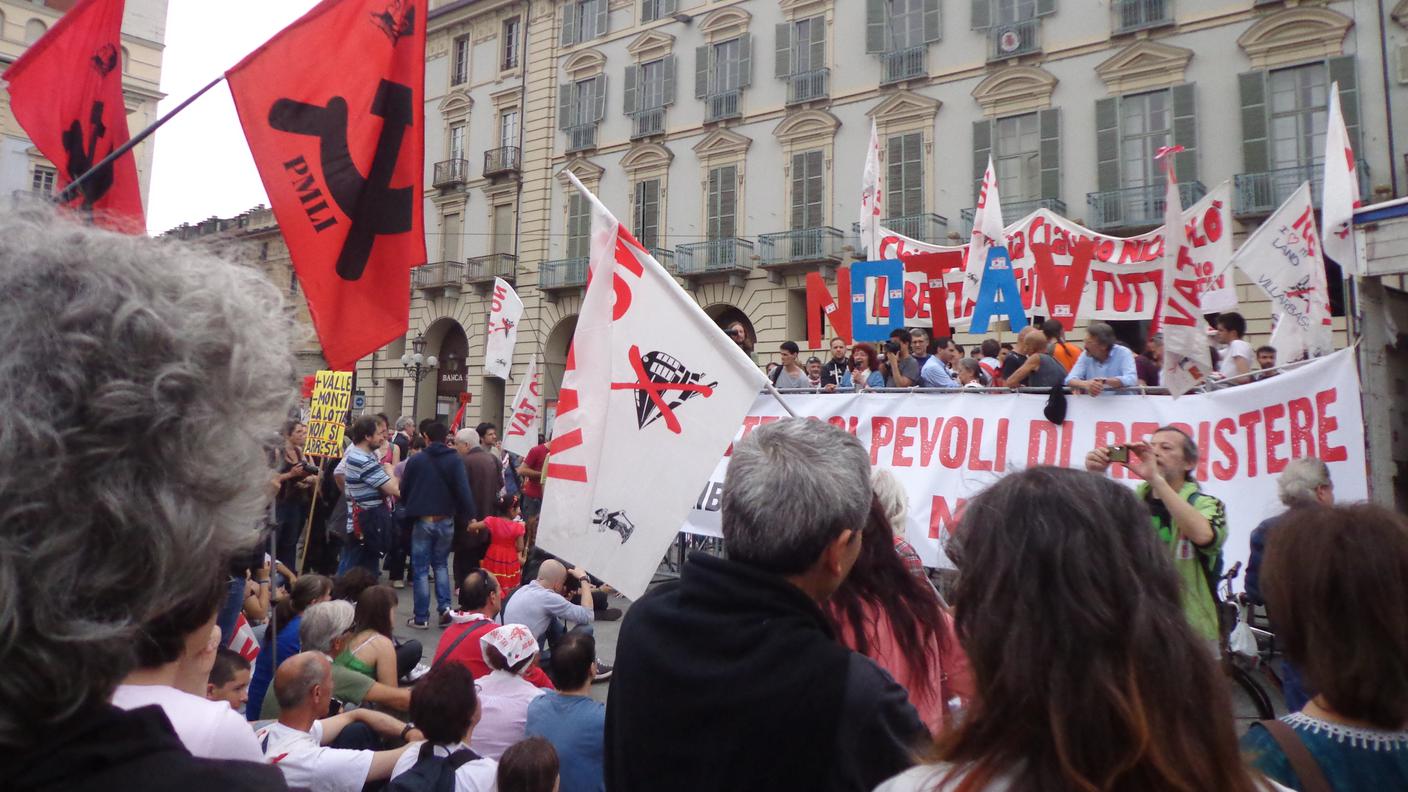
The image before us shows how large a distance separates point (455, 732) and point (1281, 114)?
779 inches

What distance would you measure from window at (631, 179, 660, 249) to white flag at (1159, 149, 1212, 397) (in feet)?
68.6

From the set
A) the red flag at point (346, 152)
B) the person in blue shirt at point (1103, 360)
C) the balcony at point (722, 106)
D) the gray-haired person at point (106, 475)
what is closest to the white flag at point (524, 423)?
the person in blue shirt at point (1103, 360)

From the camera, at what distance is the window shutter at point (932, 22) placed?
70.2ft

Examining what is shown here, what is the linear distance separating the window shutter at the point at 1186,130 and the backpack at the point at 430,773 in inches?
754

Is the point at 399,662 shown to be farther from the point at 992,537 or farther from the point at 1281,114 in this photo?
the point at 1281,114

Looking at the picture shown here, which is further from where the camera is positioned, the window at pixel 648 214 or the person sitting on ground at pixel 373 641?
the window at pixel 648 214

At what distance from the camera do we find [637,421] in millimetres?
3830

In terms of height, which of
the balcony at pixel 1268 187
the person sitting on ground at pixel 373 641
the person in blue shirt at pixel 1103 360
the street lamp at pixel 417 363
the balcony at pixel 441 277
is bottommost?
the person sitting on ground at pixel 373 641

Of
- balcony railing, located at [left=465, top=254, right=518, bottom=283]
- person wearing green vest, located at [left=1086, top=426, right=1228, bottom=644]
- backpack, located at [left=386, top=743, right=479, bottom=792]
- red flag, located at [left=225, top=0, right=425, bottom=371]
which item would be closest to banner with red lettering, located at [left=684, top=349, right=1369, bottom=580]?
person wearing green vest, located at [left=1086, top=426, right=1228, bottom=644]

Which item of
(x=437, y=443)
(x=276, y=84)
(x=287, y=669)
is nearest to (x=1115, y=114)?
(x=437, y=443)

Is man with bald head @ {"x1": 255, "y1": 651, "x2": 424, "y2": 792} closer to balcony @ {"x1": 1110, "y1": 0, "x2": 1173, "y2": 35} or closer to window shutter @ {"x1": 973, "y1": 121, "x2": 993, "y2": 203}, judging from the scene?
window shutter @ {"x1": 973, "y1": 121, "x2": 993, "y2": 203}

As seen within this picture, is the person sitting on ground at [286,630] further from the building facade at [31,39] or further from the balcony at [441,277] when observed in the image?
the balcony at [441,277]

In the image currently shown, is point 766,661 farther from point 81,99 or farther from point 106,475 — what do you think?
point 81,99

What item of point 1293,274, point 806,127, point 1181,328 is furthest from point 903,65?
point 1181,328
